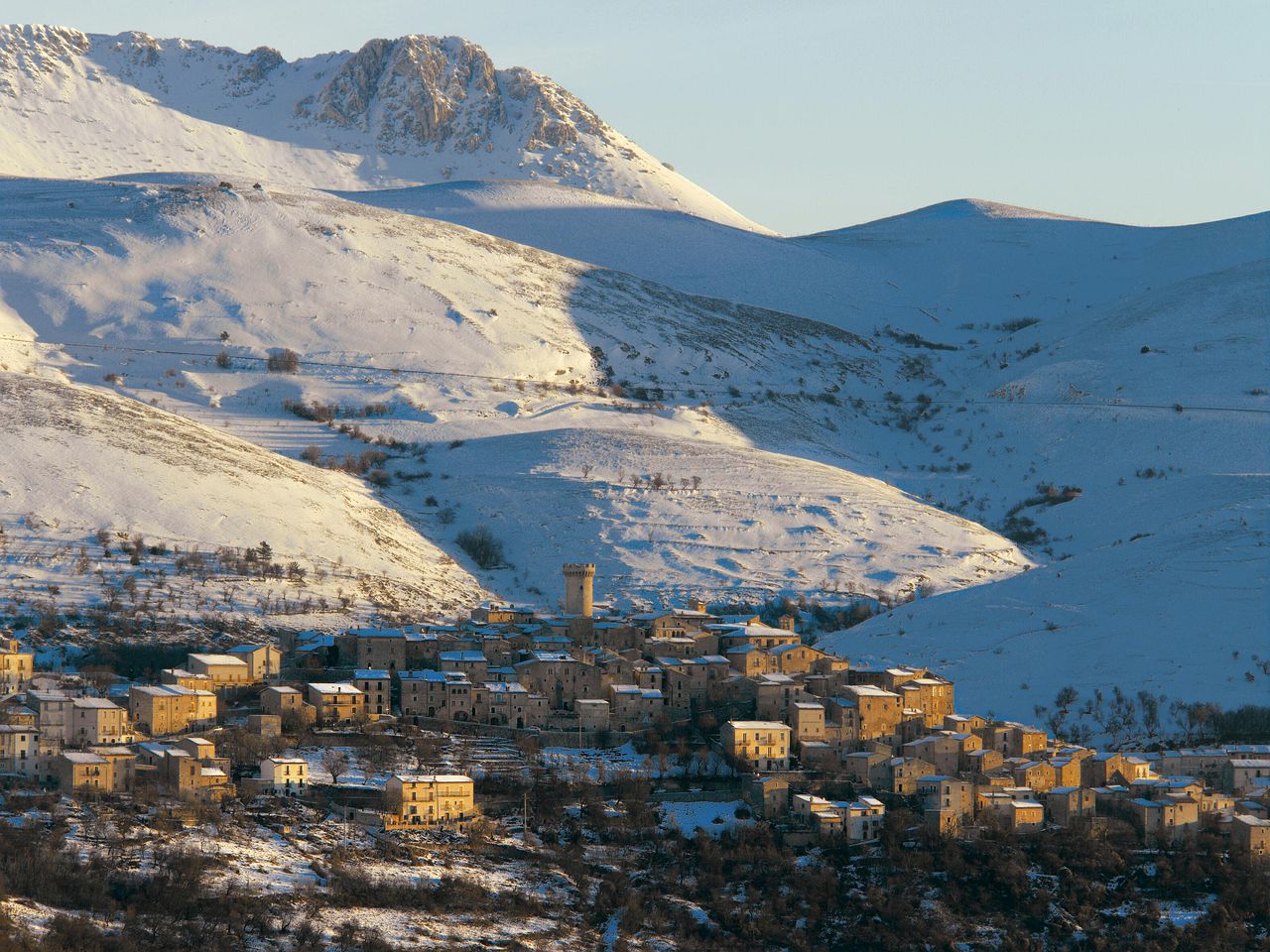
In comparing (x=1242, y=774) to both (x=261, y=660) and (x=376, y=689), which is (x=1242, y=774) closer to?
(x=376, y=689)

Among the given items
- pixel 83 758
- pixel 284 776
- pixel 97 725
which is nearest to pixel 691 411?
pixel 97 725

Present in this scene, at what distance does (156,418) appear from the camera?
112m

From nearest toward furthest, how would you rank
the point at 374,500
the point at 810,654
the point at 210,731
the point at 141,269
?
the point at 210,731, the point at 810,654, the point at 374,500, the point at 141,269

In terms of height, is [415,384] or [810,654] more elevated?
[415,384]

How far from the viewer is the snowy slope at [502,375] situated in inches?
4237

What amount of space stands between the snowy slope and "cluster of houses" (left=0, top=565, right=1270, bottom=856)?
20.2m

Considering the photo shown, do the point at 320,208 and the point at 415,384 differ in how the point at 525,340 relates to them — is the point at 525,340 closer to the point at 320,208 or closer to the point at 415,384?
the point at 415,384

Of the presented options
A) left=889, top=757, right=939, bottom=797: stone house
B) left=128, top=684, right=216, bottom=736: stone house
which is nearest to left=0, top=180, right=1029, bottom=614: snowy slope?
left=128, top=684, right=216, bottom=736: stone house

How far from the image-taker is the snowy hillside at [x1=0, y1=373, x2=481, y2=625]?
87000mm

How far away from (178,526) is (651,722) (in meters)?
30.1

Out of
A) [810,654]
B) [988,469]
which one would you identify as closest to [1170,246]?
[988,469]

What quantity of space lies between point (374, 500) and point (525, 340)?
36.9 meters

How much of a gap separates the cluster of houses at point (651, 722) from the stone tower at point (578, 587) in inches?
218

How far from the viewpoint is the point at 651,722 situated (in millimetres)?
73312
